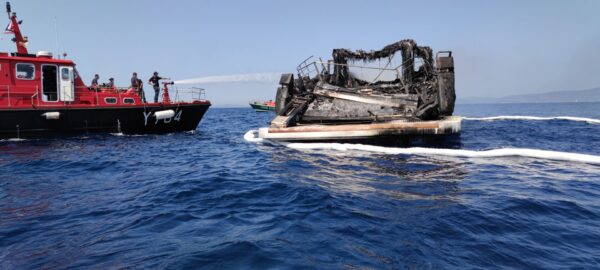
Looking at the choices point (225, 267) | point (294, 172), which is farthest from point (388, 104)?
point (225, 267)

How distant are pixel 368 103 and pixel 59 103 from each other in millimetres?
14453

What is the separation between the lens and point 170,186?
24.3 ft

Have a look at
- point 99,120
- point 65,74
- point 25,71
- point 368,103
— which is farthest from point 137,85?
point 368,103

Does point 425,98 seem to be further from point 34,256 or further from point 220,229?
point 34,256

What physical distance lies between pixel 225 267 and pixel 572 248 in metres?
4.20

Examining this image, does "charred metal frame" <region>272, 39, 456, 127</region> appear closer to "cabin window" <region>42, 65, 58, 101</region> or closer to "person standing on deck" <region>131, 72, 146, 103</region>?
"person standing on deck" <region>131, 72, 146, 103</region>

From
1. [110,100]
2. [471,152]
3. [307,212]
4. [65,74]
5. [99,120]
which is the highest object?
[65,74]

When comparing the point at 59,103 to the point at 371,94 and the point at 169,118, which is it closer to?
the point at 169,118

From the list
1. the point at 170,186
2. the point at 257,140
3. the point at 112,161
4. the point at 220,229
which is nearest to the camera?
the point at 220,229

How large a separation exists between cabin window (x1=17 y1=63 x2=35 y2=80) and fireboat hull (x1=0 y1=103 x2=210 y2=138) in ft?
5.92

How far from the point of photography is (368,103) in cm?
1471

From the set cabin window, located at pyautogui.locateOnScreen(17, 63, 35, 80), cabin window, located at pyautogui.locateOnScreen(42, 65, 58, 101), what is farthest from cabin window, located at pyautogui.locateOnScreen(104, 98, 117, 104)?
cabin window, located at pyautogui.locateOnScreen(17, 63, 35, 80)

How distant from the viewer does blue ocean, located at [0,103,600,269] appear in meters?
3.96

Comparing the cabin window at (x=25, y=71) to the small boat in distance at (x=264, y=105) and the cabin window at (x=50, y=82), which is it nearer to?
the cabin window at (x=50, y=82)
